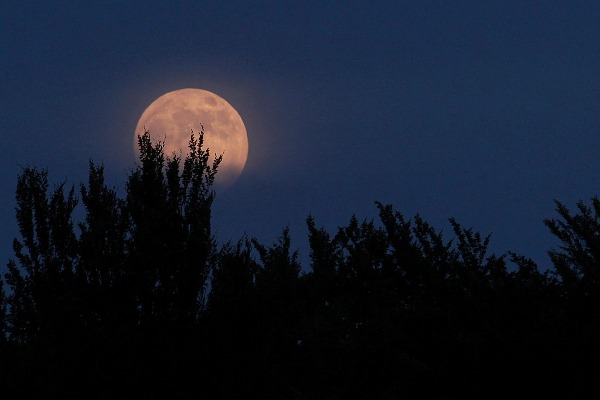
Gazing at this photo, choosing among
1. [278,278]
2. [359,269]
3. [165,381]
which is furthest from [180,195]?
[359,269]

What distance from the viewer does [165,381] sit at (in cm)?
1072

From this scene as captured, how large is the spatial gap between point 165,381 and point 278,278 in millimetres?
2459

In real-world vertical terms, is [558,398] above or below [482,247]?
below

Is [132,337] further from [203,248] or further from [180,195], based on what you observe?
[180,195]

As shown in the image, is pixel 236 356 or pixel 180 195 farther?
pixel 180 195

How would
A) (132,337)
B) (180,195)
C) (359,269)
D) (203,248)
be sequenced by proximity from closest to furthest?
(132,337) → (203,248) → (180,195) → (359,269)

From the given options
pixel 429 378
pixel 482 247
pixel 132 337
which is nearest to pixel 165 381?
pixel 132 337

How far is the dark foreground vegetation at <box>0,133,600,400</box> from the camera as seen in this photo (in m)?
10.6

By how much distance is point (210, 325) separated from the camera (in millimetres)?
11086

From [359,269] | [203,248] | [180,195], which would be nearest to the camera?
[203,248]

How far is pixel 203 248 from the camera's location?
1145 cm

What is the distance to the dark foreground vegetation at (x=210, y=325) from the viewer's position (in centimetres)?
1055

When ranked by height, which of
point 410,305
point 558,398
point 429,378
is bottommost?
point 558,398

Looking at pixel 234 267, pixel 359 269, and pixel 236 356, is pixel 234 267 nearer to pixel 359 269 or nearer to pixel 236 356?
pixel 236 356
